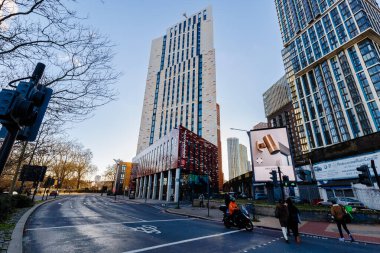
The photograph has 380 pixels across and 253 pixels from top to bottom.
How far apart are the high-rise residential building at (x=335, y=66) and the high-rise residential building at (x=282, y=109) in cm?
1417

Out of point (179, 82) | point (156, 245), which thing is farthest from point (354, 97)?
point (156, 245)

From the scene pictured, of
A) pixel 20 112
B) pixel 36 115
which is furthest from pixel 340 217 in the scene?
pixel 20 112

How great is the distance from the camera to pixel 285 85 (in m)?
114

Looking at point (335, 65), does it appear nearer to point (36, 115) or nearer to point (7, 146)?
point (36, 115)

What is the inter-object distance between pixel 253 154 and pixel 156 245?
15464mm

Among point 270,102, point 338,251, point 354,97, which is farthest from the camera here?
point 270,102

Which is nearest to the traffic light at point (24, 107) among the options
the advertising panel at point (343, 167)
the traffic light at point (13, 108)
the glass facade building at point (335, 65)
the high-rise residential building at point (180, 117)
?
the traffic light at point (13, 108)

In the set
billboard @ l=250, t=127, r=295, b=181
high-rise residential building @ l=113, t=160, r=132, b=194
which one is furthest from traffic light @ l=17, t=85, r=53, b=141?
high-rise residential building @ l=113, t=160, r=132, b=194

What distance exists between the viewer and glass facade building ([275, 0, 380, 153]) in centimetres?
5528

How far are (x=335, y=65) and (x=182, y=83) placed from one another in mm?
54861

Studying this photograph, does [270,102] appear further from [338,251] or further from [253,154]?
[338,251]

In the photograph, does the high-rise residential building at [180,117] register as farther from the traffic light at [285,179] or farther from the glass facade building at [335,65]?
the glass facade building at [335,65]

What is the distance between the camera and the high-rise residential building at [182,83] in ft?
203

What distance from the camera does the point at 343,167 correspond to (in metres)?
19.4
